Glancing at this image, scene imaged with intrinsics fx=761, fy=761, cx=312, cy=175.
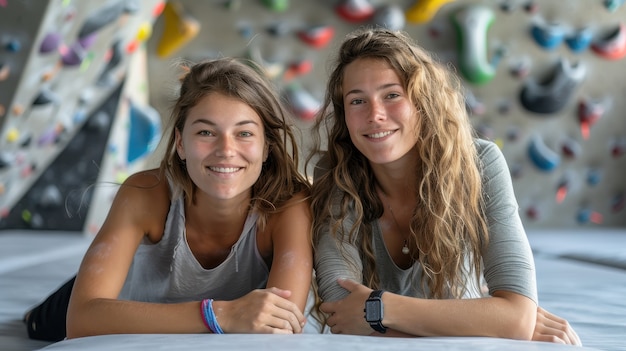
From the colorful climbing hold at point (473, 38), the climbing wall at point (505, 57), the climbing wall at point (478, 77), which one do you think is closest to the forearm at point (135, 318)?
the climbing wall at point (478, 77)

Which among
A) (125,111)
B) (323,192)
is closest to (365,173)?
(323,192)

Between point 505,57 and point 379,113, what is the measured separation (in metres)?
4.03

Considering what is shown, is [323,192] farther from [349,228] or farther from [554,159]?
[554,159]

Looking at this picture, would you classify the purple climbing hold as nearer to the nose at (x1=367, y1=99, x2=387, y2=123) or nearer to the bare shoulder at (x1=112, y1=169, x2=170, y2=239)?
the bare shoulder at (x1=112, y1=169, x2=170, y2=239)

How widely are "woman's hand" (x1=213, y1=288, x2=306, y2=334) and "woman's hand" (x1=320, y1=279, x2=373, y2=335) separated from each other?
10 centimetres

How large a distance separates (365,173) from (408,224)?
17 centimetres

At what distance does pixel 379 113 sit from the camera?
1720 millimetres

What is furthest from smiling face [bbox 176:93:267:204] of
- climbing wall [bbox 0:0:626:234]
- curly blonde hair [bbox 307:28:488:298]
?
climbing wall [bbox 0:0:626:234]

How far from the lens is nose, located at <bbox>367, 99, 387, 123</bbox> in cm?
171

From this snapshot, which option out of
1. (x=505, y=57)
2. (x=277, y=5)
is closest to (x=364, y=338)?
(x=277, y=5)

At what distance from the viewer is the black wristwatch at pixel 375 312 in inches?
60.5

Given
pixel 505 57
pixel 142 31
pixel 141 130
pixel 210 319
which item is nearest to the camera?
pixel 210 319

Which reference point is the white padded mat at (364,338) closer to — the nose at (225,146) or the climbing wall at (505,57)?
the nose at (225,146)

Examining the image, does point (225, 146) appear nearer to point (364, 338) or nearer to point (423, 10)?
point (364, 338)
